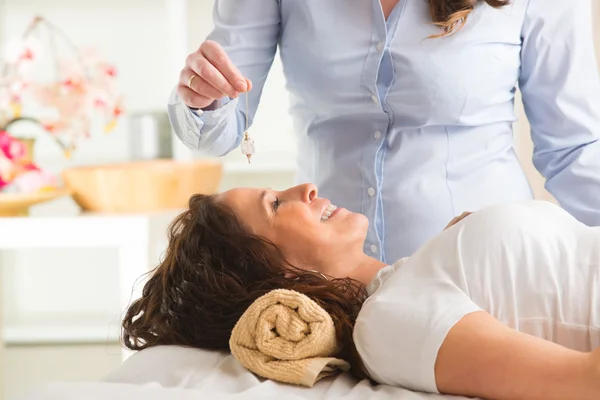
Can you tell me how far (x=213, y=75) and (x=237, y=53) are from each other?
0.41 m

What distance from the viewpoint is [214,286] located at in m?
1.48

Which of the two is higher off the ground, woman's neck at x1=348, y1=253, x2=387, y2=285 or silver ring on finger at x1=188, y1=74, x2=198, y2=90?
silver ring on finger at x1=188, y1=74, x2=198, y2=90

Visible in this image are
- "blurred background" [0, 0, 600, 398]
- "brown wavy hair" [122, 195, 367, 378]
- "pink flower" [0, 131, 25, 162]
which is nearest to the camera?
Result: "brown wavy hair" [122, 195, 367, 378]

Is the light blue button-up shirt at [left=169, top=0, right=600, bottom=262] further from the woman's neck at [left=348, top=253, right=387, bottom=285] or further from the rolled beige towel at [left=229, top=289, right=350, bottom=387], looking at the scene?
the rolled beige towel at [left=229, top=289, right=350, bottom=387]

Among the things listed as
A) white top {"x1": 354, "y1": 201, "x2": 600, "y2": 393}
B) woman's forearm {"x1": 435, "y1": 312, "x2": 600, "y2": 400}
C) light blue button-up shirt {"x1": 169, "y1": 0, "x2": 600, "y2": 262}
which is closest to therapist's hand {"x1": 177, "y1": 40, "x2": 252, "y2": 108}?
light blue button-up shirt {"x1": 169, "y1": 0, "x2": 600, "y2": 262}

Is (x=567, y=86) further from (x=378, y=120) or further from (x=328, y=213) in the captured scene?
(x=328, y=213)

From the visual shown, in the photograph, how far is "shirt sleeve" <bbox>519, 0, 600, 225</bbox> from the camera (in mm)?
1825

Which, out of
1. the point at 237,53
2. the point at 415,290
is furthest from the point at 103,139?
the point at 415,290

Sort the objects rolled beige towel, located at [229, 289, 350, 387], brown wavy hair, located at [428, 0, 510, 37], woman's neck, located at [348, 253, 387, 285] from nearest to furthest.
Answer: rolled beige towel, located at [229, 289, 350, 387]
woman's neck, located at [348, 253, 387, 285]
brown wavy hair, located at [428, 0, 510, 37]

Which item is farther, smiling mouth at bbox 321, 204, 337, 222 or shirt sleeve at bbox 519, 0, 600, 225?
shirt sleeve at bbox 519, 0, 600, 225

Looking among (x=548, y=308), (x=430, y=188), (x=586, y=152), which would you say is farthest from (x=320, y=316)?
(x=586, y=152)

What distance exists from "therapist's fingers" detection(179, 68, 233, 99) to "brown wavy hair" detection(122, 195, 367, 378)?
→ 229 millimetres

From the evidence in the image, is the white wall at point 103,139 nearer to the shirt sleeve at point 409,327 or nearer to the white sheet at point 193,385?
the white sheet at point 193,385

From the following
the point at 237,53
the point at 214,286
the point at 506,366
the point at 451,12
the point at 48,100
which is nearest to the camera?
the point at 506,366
